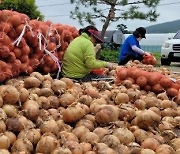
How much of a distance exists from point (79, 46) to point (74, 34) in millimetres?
903

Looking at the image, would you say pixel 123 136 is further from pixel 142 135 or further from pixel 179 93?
pixel 179 93

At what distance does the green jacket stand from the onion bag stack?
0.25 m

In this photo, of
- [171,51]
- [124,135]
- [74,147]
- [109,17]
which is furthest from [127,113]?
[109,17]

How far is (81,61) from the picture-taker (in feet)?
19.9

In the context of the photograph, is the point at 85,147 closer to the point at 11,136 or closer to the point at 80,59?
the point at 11,136

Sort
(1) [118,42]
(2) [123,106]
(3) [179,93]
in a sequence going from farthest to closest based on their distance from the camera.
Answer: (1) [118,42]
(3) [179,93]
(2) [123,106]

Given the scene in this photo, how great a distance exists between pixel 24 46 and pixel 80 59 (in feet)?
4.12

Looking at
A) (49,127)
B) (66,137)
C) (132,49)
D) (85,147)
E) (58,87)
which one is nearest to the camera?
(85,147)

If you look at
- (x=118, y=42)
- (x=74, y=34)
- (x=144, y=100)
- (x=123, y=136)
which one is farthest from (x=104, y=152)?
(x=118, y=42)

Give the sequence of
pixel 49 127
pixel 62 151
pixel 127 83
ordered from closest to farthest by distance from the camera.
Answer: pixel 62 151 < pixel 49 127 < pixel 127 83

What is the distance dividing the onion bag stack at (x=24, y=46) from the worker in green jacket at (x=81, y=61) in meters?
0.25

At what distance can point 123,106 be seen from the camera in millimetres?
3686

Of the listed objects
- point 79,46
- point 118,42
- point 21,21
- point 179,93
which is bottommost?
point 118,42

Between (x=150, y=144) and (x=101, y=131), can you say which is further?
(x=101, y=131)
